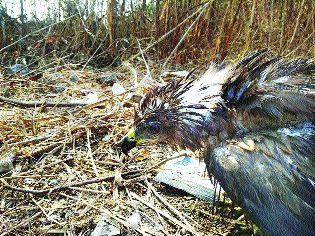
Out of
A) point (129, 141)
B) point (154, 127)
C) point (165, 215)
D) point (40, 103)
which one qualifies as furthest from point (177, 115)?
point (40, 103)

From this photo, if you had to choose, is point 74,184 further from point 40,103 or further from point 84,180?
point 40,103

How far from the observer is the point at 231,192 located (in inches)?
81.3

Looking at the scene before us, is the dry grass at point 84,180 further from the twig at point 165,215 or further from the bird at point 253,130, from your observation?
the bird at point 253,130

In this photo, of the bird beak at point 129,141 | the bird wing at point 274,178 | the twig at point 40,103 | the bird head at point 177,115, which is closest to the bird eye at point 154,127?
the bird head at point 177,115

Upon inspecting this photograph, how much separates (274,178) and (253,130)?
41 cm

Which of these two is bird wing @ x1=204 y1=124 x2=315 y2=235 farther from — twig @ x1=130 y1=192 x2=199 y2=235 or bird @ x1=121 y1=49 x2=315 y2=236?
twig @ x1=130 y1=192 x2=199 y2=235

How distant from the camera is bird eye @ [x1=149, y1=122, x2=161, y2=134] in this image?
282cm

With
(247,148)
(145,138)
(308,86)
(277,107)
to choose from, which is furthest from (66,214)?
(308,86)

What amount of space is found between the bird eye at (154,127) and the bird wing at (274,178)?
0.71 m

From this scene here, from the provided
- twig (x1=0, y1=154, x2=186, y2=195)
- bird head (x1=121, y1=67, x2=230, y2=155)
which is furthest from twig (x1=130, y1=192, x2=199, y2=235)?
bird head (x1=121, y1=67, x2=230, y2=155)

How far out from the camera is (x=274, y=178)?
6.65ft

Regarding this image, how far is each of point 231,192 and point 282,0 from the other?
410cm

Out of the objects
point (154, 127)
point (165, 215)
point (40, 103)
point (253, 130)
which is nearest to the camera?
point (253, 130)

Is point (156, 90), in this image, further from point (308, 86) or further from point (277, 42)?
point (277, 42)
